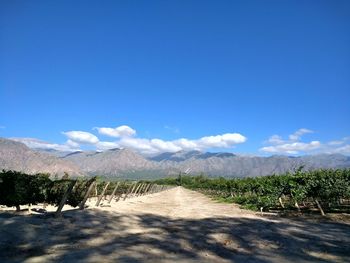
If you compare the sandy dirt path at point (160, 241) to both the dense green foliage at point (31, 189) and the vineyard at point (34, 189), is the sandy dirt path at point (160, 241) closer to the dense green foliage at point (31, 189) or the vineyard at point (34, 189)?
the vineyard at point (34, 189)

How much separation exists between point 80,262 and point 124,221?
370 inches

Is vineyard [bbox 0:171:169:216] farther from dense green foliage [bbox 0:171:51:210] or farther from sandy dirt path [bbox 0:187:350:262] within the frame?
sandy dirt path [bbox 0:187:350:262]

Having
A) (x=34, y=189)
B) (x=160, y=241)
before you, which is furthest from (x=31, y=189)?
(x=160, y=241)

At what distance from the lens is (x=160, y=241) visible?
1351cm

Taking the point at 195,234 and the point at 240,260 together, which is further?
the point at 195,234

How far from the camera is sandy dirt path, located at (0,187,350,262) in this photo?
11.2 m

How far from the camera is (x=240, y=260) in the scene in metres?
11.1

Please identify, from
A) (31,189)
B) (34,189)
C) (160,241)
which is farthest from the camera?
(34,189)

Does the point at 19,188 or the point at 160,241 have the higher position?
the point at 19,188

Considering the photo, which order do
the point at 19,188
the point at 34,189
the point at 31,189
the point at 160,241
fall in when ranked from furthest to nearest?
the point at 34,189
the point at 31,189
the point at 19,188
the point at 160,241

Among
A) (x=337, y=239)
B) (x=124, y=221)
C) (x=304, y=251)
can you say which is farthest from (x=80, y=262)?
(x=337, y=239)

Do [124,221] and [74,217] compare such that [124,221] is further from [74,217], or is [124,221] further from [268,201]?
[268,201]

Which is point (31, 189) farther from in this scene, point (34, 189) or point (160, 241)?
point (160, 241)

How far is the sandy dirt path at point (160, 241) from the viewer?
36.8ft
